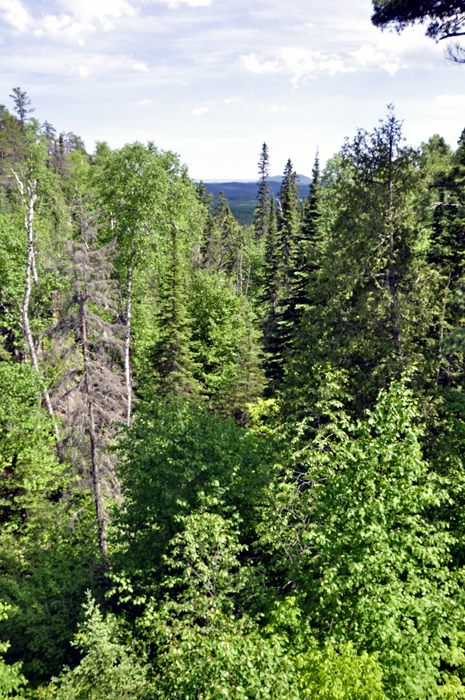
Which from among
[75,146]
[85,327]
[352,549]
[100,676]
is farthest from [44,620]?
[75,146]

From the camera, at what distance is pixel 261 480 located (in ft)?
39.1

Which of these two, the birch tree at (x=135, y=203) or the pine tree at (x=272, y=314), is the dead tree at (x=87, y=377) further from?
the pine tree at (x=272, y=314)

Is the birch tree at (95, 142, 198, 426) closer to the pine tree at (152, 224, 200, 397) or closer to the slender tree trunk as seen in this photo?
the pine tree at (152, 224, 200, 397)

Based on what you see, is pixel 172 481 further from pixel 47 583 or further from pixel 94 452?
pixel 47 583

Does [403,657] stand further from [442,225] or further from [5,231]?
[5,231]

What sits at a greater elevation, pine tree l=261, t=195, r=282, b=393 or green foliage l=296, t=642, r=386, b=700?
pine tree l=261, t=195, r=282, b=393

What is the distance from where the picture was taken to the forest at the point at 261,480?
21.9 feet

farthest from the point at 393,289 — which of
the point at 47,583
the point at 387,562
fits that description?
the point at 47,583

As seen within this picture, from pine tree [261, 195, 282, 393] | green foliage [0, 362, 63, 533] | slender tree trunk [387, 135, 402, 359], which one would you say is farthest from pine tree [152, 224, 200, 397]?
slender tree trunk [387, 135, 402, 359]

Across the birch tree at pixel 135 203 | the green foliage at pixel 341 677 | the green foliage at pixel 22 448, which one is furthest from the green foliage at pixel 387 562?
the birch tree at pixel 135 203

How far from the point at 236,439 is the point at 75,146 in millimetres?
84440

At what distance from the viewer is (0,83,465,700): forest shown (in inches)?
263

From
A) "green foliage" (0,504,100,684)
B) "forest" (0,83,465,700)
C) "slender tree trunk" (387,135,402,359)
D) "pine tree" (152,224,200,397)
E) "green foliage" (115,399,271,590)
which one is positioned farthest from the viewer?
"pine tree" (152,224,200,397)

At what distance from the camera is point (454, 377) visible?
14477 mm
